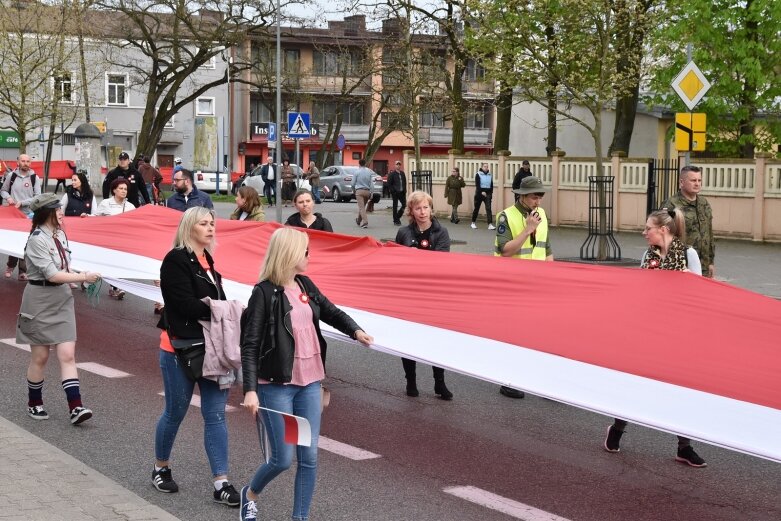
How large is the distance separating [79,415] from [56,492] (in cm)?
236

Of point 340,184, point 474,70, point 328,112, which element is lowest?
point 340,184

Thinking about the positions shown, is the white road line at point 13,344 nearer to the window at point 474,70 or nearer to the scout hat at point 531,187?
the scout hat at point 531,187

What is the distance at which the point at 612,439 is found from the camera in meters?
8.26

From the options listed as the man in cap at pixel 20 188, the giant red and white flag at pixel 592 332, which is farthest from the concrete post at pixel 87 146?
the giant red and white flag at pixel 592 332

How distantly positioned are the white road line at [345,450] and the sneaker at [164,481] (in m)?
1.22

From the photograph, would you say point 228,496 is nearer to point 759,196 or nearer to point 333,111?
point 759,196

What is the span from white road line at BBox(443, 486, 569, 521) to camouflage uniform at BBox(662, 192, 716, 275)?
3.98m

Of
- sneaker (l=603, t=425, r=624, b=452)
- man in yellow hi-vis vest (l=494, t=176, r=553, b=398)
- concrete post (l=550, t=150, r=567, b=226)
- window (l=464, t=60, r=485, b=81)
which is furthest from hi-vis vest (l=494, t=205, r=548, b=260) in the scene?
concrete post (l=550, t=150, r=567, b=226)

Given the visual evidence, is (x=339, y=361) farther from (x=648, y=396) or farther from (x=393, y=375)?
(x=648, y=396)

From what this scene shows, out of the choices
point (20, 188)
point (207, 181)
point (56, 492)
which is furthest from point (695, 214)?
point (207, 181)

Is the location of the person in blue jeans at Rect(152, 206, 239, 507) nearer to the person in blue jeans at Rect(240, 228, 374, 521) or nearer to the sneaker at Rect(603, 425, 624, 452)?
the person in blue jeans at Rect(240, 228, 374, 521)

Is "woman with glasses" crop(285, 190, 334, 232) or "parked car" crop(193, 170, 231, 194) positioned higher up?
"woman with glasses" crop(285, 190, 334, 232)

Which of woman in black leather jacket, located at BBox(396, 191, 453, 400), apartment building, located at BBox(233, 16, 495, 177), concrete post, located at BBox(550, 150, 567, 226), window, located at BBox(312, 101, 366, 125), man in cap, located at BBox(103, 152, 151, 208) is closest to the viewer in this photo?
woman in black leather jacket, located at BBox(396, 191, 453, 400)

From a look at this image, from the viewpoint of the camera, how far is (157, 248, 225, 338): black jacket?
22.2ft
